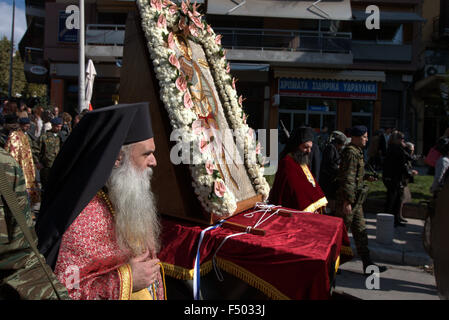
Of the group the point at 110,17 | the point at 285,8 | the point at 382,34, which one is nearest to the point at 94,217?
the point at 285,8

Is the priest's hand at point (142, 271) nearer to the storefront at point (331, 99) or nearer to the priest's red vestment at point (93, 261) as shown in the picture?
the priest's red vestment at point (93, 261)

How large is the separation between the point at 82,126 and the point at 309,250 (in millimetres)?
1598

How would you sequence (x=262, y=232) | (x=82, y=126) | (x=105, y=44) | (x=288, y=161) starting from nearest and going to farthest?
(x=82, y=126)
(x=262, y=232)
(x=288, y=161)
(x=105, y=44)

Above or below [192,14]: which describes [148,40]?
below

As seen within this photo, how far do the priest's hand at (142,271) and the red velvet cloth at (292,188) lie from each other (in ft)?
9.26

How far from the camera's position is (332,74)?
19.6 metres

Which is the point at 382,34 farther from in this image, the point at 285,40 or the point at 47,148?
the point at 47,148

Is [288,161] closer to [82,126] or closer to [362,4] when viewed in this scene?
[82,126]

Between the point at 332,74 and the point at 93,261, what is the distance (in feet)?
63.8

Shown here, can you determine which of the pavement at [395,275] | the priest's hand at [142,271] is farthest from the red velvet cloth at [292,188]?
the priest's hand at [142,271]

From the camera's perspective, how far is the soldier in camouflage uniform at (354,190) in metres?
5.00

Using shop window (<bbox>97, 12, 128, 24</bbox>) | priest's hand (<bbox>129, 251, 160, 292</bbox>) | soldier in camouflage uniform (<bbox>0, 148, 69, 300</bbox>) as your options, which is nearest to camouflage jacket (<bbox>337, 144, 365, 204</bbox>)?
priest's hand (<bbox>129, 251, 160, 292</bbox>)
